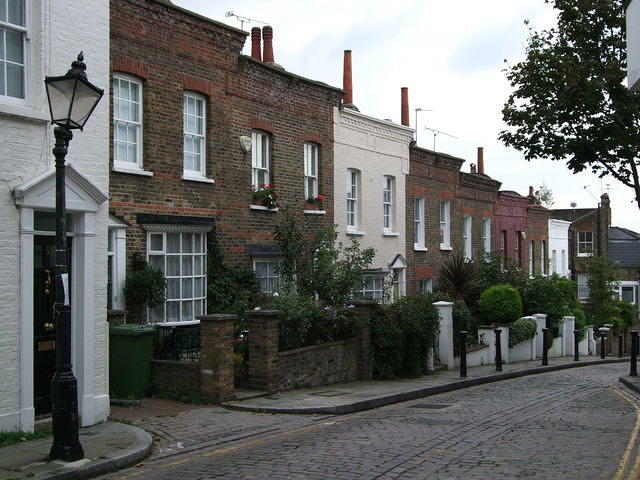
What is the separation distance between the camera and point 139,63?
14.7 metres

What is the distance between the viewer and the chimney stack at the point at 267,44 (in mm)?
21156

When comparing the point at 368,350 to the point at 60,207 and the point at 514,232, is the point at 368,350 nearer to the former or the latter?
the point at 60,207

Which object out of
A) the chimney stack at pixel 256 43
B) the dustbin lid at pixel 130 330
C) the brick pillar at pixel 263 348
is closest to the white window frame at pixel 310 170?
the chimney stack at pixel 256 43

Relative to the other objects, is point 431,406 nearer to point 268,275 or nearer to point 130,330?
point 130,330

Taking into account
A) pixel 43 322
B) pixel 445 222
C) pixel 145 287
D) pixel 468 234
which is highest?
pixel 445 222

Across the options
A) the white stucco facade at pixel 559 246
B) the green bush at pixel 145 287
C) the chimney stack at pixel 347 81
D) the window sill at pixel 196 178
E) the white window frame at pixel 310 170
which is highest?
the chimney stack at pixel 347 81

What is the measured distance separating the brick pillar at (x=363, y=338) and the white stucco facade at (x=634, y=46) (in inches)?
329

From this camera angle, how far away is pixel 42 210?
9852mm

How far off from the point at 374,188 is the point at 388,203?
1260 millimetres

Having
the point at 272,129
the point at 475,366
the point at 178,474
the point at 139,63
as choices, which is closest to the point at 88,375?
the point at 178,474

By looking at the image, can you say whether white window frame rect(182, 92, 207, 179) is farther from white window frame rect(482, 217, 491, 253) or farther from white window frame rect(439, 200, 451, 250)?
white window frame rect(482, 217, 491, 253)

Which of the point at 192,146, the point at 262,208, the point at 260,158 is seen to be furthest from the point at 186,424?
the point at 260,158

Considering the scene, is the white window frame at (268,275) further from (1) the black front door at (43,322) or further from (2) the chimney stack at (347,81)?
(2) the chimney stack at (347,81)

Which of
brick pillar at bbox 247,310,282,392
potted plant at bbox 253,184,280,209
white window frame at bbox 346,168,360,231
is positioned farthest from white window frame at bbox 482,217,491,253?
brick pillar at bbox 247,310,282,392
